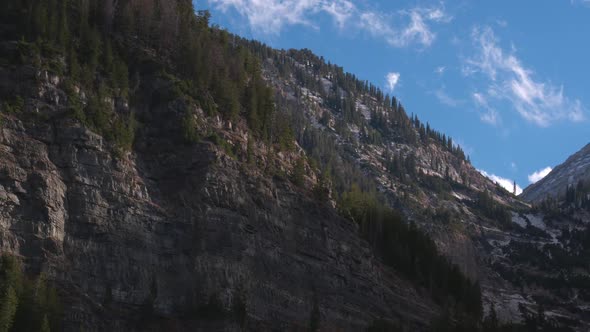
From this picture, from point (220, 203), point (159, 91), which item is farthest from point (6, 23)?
point (220, 203)

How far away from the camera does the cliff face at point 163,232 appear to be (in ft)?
251

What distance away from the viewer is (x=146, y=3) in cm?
11244

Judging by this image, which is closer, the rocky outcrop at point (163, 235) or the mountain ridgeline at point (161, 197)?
the rocky outcrop at point (163, 235)

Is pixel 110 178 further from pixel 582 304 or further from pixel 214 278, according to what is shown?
pixel 582 304

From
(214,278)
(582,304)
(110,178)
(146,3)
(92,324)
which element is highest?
(146,3)

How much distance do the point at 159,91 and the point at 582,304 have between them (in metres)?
110

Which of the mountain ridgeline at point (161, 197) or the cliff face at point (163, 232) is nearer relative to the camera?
the cliff face at point (163, 232)

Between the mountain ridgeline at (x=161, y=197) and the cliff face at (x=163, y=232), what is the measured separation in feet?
0.48

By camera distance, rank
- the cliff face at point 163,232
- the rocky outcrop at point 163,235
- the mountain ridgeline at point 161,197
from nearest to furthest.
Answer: the rocky outcrop at point 163,235 < the cliff face at point 163,232 < the mountain ridgeline at point 161,197

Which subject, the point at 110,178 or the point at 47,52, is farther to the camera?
the point at 47,52

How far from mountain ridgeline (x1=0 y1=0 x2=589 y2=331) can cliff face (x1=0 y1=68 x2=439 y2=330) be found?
146 millimetres

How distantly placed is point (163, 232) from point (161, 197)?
4.17m

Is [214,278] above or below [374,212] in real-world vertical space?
below

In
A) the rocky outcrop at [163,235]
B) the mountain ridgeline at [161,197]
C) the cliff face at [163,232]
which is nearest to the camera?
the rocky outcrop at [163,235]
